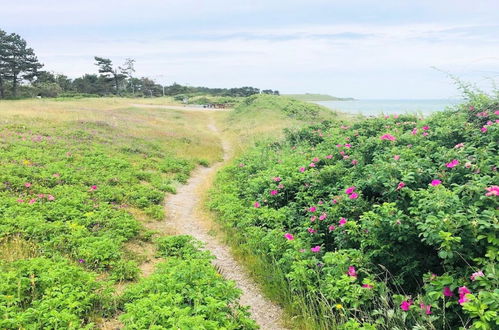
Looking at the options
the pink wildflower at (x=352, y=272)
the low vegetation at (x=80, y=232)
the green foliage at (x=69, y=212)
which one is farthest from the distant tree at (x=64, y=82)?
the pink wildflower at (x=352, y=272)

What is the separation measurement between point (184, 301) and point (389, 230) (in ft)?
9.92

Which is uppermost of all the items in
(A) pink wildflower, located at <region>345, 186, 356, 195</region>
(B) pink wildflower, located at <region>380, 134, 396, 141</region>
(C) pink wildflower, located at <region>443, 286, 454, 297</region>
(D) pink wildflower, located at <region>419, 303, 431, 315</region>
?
(B) pink wildflower, located at <region>380, 134, 396, 141</region>

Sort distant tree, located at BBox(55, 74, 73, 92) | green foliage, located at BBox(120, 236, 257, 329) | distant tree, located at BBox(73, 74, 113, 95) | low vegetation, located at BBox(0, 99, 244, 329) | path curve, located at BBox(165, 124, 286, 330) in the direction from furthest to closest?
distant tree, located at BBox(73, 74, 113, 95)
distant tree, located at BBox(55, 74, 73, 92)
path curve, located at BBox(165, 124, 286, 330)
low vegetation, located at BBox(0, 99, 244, 329)
green foliage, located at BBox(120, 236, 257, 329)

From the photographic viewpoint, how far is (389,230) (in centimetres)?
480

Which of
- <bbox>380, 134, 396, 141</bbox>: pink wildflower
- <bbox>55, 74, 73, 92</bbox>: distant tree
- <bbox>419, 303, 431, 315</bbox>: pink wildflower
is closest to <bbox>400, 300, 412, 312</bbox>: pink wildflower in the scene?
<bbox>419, 303, 431, 315</bbox>: pink wildflower

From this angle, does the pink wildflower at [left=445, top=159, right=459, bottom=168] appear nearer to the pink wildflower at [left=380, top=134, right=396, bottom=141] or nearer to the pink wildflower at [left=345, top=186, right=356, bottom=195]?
the pink wildflower at [left=345, top=186, right=356, bottom=195]

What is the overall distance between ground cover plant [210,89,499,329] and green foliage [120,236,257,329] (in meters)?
1.05

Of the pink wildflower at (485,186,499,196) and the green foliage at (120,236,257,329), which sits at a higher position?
the pink wildflower at (485,186,499,196)

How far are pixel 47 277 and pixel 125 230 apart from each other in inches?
116

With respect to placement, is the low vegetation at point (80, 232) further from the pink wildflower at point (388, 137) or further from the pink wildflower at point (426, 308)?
the pink wildflower at point (388, 137)

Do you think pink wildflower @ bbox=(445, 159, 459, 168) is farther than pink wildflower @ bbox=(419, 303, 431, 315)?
Yes

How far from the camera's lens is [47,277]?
5.09m

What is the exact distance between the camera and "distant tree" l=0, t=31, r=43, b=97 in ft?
200

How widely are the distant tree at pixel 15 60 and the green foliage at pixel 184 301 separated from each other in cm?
7084
